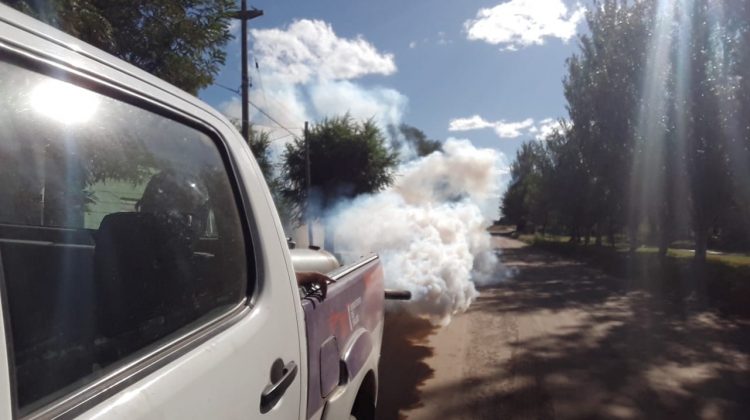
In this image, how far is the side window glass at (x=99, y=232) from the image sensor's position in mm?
1164

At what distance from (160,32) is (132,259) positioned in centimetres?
425

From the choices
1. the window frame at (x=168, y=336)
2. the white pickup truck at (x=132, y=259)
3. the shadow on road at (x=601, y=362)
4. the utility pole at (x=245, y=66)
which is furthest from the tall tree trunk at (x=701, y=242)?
the window frame at (x=168, y=336)

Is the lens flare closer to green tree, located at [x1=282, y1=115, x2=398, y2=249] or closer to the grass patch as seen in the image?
the grass patch

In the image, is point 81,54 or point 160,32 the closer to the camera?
point 81,54

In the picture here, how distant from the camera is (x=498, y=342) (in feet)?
28.9

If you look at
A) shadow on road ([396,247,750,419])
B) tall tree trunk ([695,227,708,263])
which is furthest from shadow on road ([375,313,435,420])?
tall tree trunk ([695,227,708,263])

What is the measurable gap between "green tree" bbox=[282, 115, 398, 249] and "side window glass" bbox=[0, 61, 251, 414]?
18.8 meters

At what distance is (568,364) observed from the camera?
747cm

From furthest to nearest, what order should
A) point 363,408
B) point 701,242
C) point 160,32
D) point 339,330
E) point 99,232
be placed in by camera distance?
point 701,242, point 160,32, point 363,408, point 339,330, point 99,232

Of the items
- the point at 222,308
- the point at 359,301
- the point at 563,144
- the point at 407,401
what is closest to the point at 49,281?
the point at 222,308

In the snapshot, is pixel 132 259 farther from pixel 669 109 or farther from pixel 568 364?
pixel 669 109

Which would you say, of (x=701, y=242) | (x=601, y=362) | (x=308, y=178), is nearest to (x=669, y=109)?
(x=701, y=242)

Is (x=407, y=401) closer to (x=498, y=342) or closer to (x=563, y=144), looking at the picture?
(x=498, y=342)

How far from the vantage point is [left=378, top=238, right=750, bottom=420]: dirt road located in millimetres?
5801
